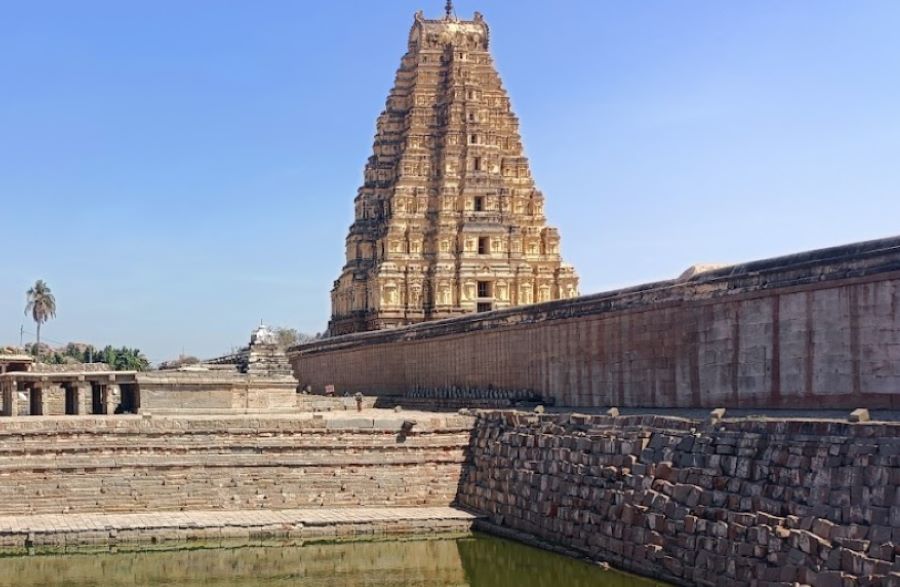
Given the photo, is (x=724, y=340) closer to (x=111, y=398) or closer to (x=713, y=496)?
(x=713, y=496)

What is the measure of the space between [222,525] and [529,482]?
21.7ft

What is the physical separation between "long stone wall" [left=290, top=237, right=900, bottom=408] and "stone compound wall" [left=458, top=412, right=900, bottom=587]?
2.67 m

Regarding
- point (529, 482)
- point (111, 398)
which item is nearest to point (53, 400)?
point (111, 398)

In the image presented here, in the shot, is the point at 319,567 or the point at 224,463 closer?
the point at 319,567

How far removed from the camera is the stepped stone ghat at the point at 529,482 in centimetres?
1593

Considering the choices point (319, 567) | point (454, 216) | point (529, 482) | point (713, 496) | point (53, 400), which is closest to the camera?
point (713, 496)

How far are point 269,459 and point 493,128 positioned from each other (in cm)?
3445

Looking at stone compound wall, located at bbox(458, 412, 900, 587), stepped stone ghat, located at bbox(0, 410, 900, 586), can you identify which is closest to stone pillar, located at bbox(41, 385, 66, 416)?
stepped stone ghat, located at bbox(0, 410, 900, 586)

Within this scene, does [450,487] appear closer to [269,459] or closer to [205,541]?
[269,459]

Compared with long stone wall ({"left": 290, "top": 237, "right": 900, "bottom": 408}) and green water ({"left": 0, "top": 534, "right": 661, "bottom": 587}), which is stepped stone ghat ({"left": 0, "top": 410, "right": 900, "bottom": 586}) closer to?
green water ({"left": 0, "top": 534, "right": 661, "bottom": 587})

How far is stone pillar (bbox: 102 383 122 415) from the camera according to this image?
41.4 m

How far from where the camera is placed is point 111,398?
41406 millimetres

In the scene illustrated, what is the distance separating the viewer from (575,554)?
73.8 ft

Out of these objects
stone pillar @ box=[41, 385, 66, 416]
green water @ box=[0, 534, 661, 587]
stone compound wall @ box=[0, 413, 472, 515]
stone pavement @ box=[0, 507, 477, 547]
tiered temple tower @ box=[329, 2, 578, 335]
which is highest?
tiered temple tower @ box=[329, 2, 578, 335]
